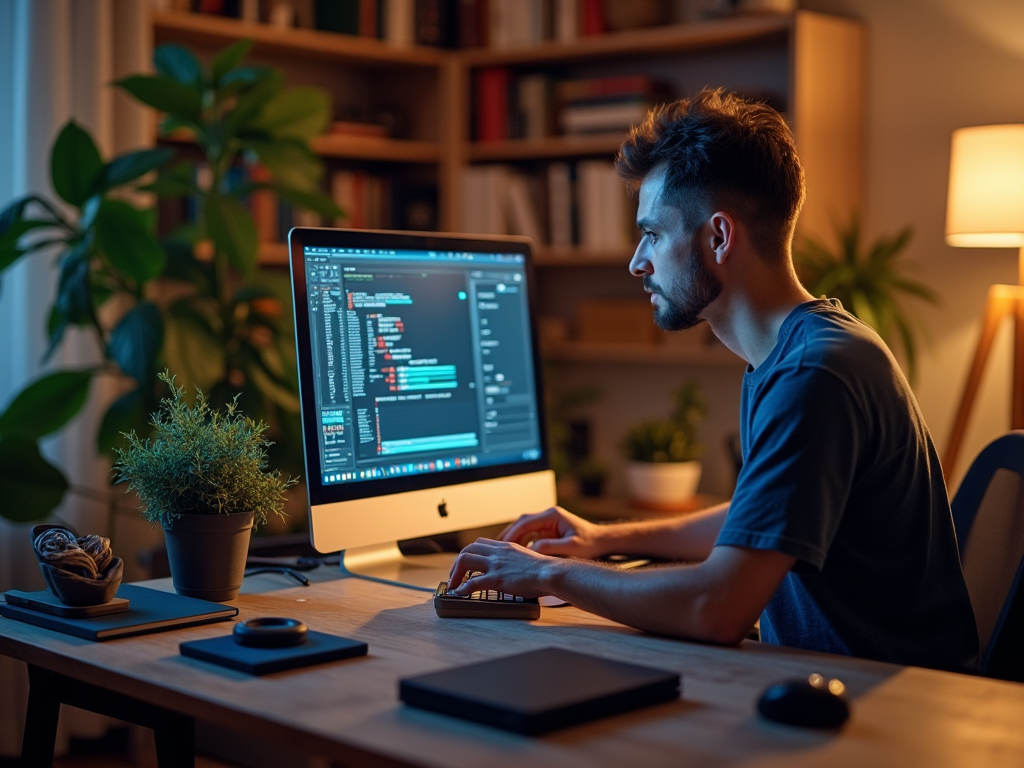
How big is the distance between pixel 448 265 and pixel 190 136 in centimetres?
192

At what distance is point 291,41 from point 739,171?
238 cm

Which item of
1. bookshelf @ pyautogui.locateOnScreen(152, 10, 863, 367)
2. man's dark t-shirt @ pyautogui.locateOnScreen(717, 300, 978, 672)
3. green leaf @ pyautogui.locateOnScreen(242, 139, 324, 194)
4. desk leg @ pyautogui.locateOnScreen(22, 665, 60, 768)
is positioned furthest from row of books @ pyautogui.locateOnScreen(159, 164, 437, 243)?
man's dark t-shirt @ pyautogui.locateOnScreen(717, 300, 978, 672)

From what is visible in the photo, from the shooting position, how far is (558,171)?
149 inches

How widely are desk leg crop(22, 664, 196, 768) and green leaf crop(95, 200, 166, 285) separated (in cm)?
130

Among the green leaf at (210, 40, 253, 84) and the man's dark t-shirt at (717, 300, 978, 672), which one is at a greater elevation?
the green leaf at (210, 40, 253, 84)

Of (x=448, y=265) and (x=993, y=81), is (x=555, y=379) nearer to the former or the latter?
(x=993, y=81)

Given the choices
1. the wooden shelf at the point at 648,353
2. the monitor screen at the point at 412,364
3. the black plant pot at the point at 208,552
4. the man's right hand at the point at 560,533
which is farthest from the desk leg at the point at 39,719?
the wooden shelf at the point at 648,353

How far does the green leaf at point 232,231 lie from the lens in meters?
2.67

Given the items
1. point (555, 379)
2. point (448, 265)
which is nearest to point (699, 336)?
point (555, 379)

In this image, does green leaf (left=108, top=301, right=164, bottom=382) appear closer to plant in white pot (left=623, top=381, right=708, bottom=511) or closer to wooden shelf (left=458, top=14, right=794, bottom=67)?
plant in white pot (left=623, top=381, right=708, bottom=511)

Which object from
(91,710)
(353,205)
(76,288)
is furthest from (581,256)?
(91,710)

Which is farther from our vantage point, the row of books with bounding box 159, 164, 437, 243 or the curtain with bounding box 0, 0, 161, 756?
the row of books with bounding box 159, 164, 437, 243

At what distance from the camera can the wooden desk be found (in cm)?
101

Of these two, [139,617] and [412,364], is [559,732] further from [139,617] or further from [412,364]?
[412,364]
